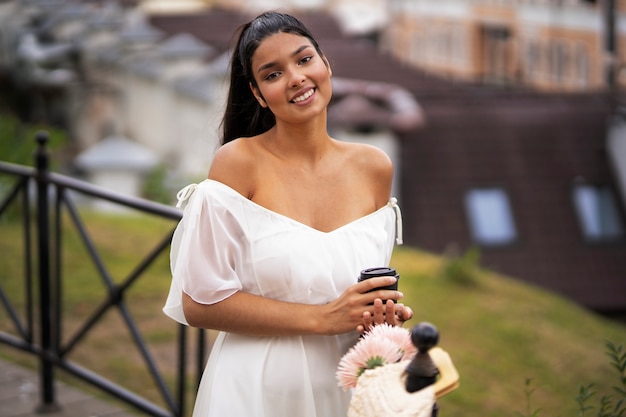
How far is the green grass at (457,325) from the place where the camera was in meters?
6.13

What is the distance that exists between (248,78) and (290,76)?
154 millimetres

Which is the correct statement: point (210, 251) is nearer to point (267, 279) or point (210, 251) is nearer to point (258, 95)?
point (267, 279)

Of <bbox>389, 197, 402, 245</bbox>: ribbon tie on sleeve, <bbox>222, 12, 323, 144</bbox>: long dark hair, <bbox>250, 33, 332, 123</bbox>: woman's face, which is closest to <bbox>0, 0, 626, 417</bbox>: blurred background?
Result: <bbox>222, 12, 323, 144</bbox>: long dark hair

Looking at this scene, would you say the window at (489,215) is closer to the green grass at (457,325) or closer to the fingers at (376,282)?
the green grass at (457,325)

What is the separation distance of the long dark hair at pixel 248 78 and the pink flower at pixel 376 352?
0.67 m

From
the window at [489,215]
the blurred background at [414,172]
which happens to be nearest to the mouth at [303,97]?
the blurred background at [414,172]

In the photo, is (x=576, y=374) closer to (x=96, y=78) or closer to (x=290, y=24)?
(x=290, y=24)

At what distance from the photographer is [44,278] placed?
187 inches

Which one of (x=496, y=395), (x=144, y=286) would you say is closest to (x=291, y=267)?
(x=496, y=395)

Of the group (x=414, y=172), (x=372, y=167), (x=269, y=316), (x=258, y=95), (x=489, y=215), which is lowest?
(x=489, y=215)

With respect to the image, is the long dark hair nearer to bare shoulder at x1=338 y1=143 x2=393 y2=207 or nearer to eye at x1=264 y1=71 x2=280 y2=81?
eye at x1=264 y1=71 x2=280 y2=81

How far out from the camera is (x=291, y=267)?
2438 millimetres

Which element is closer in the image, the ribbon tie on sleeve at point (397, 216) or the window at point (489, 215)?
the ribbon tie on sleeve at point (397, 216)

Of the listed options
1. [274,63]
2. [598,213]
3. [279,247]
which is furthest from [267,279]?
[598,213]
